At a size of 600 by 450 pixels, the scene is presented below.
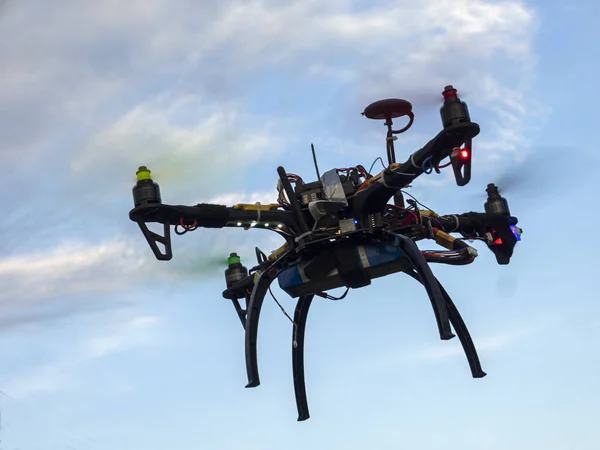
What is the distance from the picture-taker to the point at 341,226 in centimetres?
2484

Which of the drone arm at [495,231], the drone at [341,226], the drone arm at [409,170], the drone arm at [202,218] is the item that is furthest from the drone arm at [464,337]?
the drone arm at [202,218]

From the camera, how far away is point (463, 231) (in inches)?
1113

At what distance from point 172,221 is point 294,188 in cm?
323

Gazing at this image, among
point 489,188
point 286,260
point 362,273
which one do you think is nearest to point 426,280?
point 362,273

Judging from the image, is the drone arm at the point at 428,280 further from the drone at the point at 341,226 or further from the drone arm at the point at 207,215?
the drone arm at the point at 207,215

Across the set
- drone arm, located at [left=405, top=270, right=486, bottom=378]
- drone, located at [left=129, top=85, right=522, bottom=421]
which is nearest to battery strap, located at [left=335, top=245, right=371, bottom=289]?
drone, located at [left=129, top=85, right=522, bottom=421]

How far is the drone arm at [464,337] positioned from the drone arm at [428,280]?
6.72 feet

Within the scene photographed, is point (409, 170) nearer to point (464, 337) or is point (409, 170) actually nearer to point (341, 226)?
point (341, 226)

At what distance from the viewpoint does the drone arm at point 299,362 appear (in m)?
28.6

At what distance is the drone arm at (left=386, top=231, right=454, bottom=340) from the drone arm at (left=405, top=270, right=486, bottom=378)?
205cm

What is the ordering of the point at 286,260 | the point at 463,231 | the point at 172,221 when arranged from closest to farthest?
the point at 172,221, the point at 286,260, the point at 463,231

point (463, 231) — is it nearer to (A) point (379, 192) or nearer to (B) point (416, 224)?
(B) point (416, 224)

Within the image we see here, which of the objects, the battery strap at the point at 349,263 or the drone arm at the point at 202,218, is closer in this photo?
the drone arm at the point at 202,218

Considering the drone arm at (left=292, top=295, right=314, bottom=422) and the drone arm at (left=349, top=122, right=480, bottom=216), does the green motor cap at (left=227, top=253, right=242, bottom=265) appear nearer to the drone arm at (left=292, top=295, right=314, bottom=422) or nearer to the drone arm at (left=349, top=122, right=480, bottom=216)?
the drone arm at (left=292, top=295, right=314, bottom=422)
